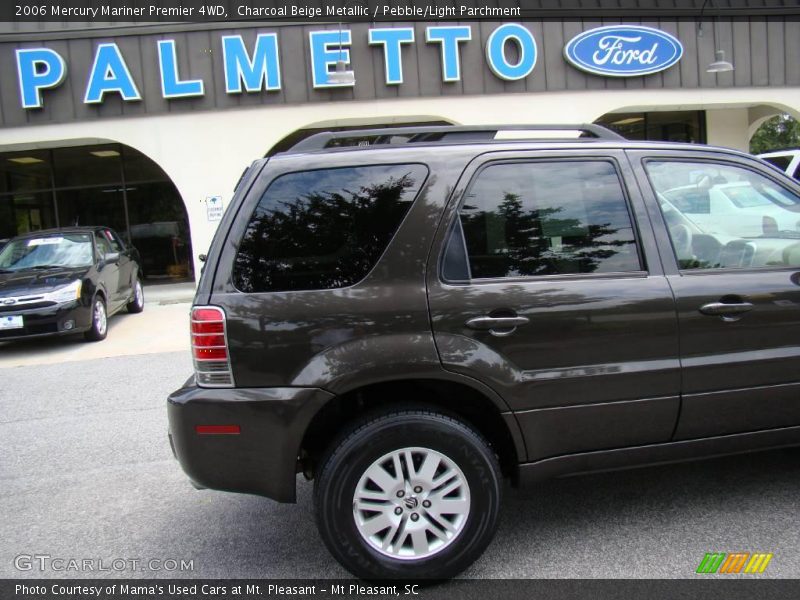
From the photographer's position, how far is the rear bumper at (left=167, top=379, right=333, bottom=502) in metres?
2.56

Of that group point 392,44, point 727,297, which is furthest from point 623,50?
point 727,297

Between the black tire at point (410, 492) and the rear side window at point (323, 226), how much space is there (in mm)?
663

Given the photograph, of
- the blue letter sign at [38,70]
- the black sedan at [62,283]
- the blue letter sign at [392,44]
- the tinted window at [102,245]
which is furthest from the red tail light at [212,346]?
the blue letter sign at [38,70]

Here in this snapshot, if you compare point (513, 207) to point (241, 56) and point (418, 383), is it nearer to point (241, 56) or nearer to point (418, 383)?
point (418, 383)

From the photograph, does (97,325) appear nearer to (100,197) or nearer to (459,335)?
(100,197)

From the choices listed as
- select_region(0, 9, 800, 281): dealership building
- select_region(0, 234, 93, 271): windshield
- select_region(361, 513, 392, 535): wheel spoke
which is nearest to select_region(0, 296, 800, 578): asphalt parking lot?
select_region(361, 513, 392, 535): wheel spoke

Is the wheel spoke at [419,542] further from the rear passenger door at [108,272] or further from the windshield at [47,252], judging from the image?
the windshield at [47,252]

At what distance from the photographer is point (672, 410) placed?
9.30 feet

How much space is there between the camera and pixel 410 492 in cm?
262

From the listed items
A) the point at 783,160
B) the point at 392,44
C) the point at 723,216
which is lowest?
the point at 723,216

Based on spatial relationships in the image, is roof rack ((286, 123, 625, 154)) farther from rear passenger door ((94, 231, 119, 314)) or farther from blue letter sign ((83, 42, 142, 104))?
blue letter sign ((83, 42, 142, 104))

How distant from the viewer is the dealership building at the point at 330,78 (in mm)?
11867

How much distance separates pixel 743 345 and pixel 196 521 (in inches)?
116

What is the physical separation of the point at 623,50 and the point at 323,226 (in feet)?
39.8
